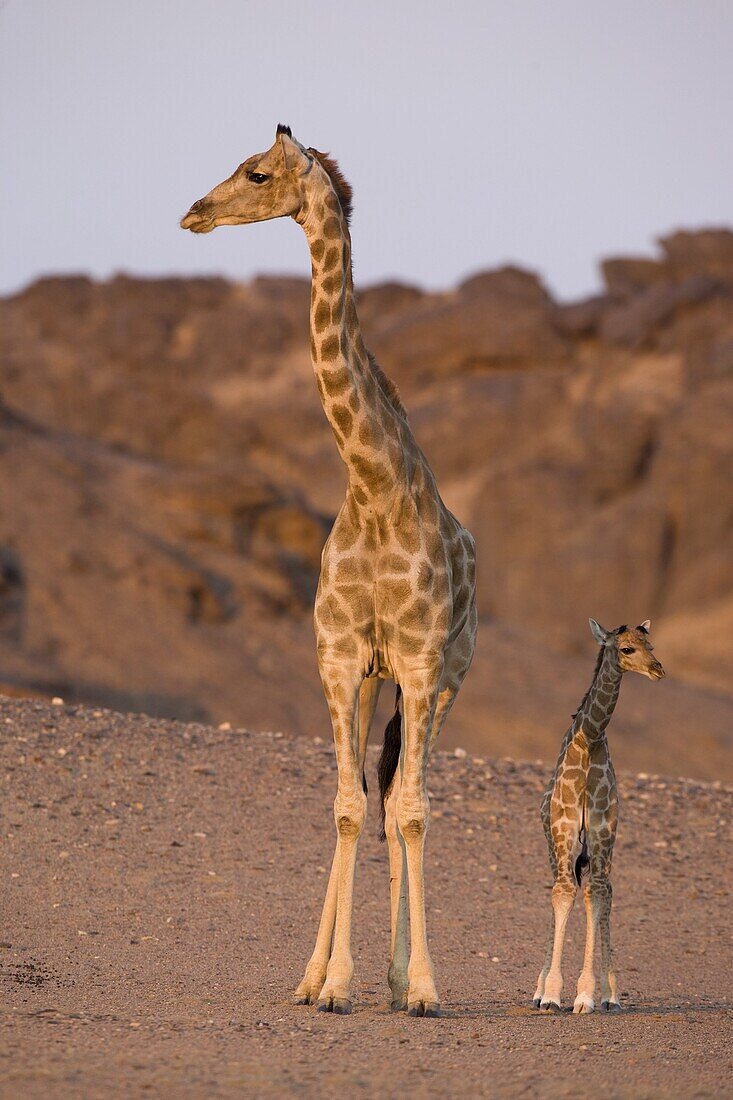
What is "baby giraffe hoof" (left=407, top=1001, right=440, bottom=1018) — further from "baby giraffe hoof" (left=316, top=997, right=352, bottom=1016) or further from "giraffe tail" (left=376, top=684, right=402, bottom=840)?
"giraffe tail" (left=376, top=684, right=402, bottom=840)

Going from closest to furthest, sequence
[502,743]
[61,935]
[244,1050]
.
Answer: [244,1050], [61,935], [502,743]

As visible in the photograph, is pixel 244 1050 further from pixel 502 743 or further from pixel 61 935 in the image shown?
pixel 502 743

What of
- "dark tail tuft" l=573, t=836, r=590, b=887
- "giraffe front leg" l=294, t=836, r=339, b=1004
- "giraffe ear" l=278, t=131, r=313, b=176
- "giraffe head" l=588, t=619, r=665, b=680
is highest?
"giraffe ear" l=278, t=131, r=313, b=176

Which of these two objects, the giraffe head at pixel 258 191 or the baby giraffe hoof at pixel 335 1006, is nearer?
the baby giraffe hoof at pixel 335 1006

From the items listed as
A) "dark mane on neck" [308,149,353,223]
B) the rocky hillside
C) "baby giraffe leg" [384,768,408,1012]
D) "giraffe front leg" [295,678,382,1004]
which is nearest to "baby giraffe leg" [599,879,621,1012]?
"baby giraffe leg" [384,768,408,1012]

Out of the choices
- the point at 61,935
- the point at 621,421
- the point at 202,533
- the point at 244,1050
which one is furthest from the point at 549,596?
the point at 244,1050

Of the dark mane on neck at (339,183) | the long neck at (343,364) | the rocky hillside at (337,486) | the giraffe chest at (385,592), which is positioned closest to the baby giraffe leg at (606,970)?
the giraffe chest at (385,592)

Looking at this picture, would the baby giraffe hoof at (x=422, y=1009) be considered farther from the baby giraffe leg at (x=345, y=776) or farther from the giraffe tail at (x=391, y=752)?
the giraffe tail at (x=391, y=752)

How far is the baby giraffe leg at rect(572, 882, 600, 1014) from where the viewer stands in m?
8.33

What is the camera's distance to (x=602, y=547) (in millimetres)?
46812

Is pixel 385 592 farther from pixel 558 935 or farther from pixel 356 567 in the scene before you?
pixel 558 935

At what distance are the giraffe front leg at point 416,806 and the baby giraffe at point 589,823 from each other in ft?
3.38

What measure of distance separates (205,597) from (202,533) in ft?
9.31

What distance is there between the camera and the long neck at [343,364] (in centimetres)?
786
